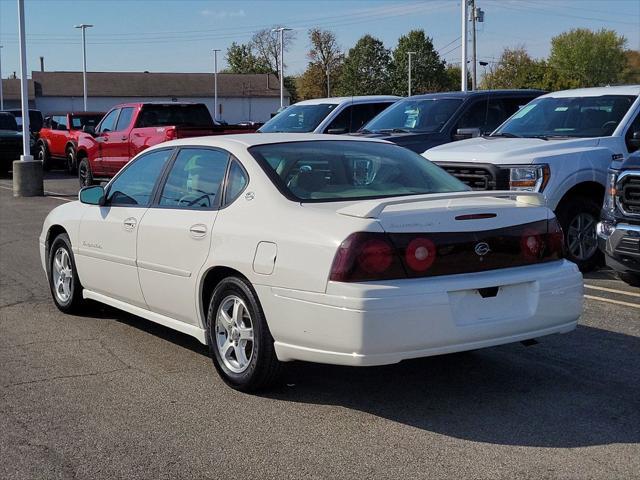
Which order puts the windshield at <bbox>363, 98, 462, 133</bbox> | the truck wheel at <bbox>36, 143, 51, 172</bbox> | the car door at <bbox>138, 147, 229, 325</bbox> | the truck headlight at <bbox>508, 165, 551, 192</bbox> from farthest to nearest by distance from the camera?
the truck wheel at <bbox>36, 143, 51, 172</bbox>
the windshield at <bbox>363, 98, 462, 133</bbox>
the truck headlight at <bbox>508, 165, 551, 192</bbox>
the car door at <bbox>138, 147, 229, 325</bbox>

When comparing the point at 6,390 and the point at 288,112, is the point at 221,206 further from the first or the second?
the point at 288,112

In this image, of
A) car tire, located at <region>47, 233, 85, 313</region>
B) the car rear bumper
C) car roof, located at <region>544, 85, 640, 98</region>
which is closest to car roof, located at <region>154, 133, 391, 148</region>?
the car rear bumper

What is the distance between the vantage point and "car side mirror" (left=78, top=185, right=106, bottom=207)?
6.65 metres

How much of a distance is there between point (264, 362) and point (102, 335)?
2.20 m

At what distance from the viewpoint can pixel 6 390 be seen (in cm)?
525

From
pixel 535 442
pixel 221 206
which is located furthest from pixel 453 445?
pixel 221 206

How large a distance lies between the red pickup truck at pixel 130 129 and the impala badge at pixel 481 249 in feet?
37.4

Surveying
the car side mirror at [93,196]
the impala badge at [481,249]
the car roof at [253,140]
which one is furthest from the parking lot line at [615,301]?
the car side mirror at [93,196]

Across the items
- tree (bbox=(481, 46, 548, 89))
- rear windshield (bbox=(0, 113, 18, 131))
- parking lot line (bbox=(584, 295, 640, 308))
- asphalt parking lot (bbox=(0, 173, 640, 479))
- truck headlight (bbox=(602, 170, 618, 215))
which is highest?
tree (bbox=(481, 46, 548, 89))

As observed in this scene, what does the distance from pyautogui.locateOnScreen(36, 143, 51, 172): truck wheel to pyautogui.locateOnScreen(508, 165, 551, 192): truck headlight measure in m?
20.4

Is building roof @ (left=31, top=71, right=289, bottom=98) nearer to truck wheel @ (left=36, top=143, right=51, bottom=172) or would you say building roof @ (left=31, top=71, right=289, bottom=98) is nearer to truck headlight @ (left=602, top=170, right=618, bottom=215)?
truck wheel @ (left=36, top=143, right=51, bottom=172)

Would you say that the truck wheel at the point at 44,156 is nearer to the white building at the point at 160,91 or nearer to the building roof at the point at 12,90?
the white building at the point at 160,91

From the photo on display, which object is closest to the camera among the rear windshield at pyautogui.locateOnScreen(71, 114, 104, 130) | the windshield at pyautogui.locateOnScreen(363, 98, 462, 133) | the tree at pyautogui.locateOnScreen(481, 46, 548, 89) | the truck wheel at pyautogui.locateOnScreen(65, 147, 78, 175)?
the windshield at pyautogui.locateOnScreen(363, 98, 462, 133)

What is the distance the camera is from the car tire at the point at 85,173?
19.3 meters
